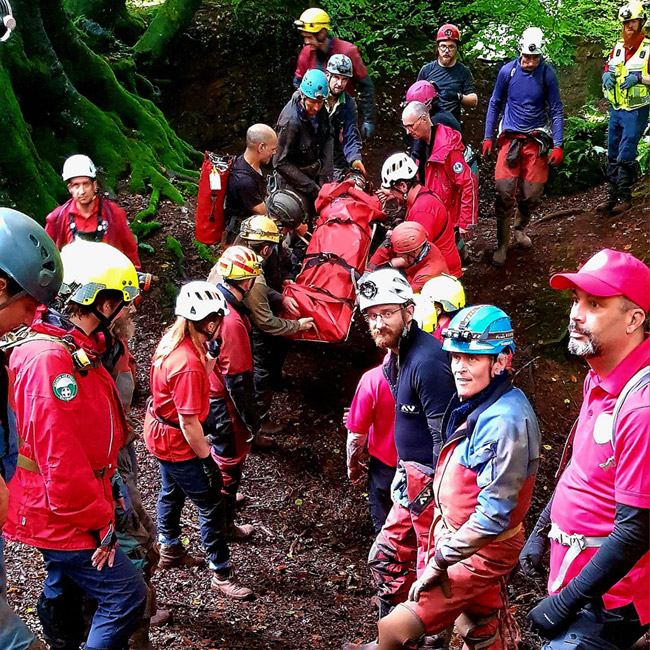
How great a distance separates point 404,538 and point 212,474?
1.51 meters

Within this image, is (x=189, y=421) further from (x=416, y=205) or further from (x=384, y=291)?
(x=416, y=205)

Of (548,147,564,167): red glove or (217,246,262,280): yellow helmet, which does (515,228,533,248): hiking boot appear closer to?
(548,147,564,167): red glove

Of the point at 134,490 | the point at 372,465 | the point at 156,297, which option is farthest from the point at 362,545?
the point at 156,297

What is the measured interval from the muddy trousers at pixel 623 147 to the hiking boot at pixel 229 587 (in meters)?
7.41

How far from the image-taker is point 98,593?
4035 millimetres

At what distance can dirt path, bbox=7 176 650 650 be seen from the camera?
215 inches

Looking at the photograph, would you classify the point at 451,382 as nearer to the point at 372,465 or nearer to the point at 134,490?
the point at 372,465

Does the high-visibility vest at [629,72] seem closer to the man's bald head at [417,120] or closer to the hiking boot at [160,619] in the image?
the man's bald head at [417,120]

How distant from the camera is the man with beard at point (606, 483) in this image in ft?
10.2

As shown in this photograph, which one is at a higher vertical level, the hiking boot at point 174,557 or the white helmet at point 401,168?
the white helmet at point 401,168

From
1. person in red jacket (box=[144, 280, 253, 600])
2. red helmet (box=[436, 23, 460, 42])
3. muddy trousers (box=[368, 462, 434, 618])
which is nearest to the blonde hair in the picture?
person in red jacket (box=[144, 280, 253, 600])

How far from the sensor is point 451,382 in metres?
A: 4.55

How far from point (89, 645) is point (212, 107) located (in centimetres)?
1044

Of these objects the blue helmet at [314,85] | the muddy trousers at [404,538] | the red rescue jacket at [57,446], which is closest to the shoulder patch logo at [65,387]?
the red rescue jacket at [57,446]
